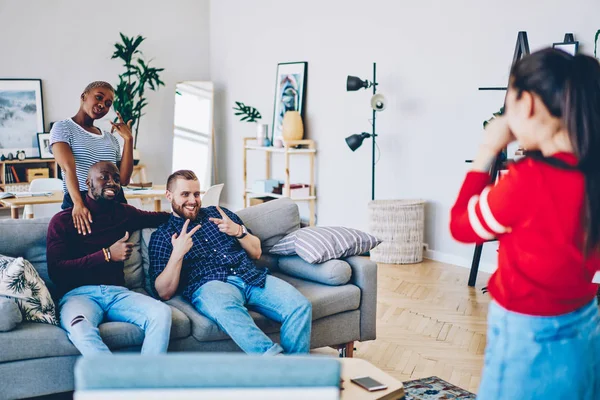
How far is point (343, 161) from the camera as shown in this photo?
23.1 ft

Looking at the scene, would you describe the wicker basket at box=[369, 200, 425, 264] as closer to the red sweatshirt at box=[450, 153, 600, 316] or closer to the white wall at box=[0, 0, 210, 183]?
the white wall at box=[0, 0, 210, 183]

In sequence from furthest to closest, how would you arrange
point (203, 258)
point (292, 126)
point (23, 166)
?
point (23, 166) < point (292, 126) < point (203, 258)

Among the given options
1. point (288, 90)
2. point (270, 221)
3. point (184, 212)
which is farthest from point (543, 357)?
point (288, 90)

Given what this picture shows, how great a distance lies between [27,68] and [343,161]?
153 inches

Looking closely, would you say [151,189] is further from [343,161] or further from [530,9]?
[530,9]

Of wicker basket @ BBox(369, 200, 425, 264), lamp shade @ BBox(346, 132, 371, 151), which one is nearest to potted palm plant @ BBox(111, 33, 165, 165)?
lamp shade @ BBox(346, 132, 371, 151)

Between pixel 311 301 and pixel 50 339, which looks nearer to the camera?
pixel 50 339

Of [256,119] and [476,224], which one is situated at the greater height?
[256,119]

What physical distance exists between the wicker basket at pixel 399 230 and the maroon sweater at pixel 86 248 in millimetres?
3003

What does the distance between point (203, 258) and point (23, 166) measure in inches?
208

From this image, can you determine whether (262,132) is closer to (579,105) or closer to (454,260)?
(454,260)

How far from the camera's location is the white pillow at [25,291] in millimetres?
2871

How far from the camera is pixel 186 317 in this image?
3.07 metres

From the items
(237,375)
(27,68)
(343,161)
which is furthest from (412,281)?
(27,68)
